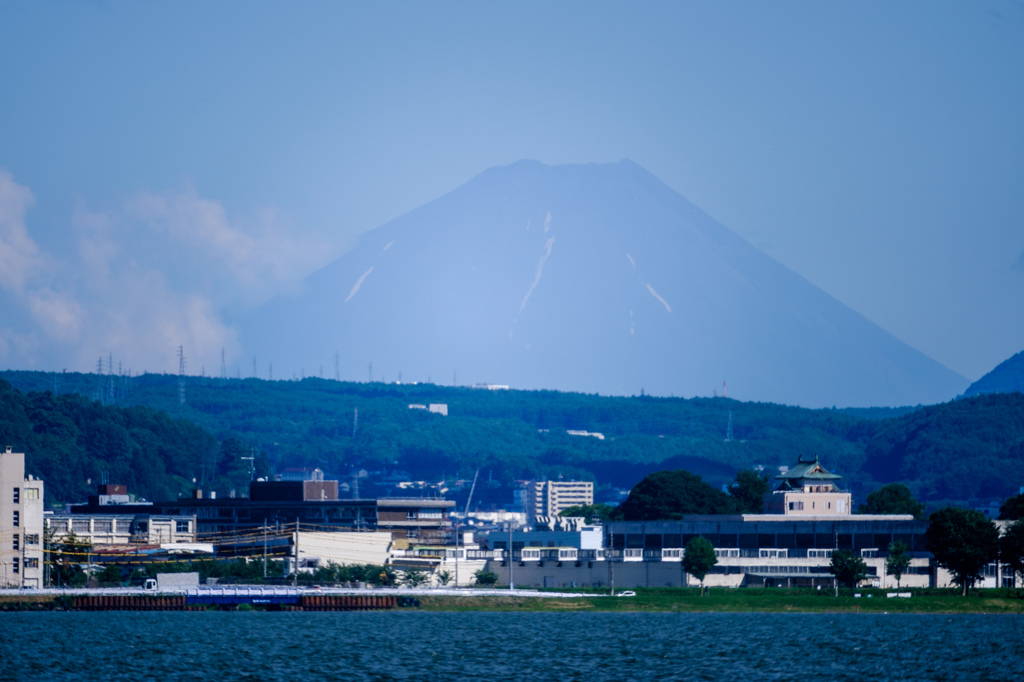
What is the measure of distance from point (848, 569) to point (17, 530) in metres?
69.1

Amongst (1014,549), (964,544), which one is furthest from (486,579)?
(1014,549)

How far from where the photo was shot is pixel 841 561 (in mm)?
137000

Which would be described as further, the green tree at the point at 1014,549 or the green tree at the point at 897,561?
the green tree at the point at 897,561

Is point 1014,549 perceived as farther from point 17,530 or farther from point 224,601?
point 17,530

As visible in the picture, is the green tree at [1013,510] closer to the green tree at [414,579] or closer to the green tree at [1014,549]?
the green tree at [1014,549]

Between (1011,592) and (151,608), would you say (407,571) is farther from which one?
(1011,592)

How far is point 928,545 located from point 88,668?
85.4 metres

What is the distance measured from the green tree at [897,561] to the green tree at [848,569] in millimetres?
4233

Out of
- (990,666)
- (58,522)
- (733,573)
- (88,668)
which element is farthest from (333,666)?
(58,522)

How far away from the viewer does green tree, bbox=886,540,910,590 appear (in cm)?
14138

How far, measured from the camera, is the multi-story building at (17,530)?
134000 millimetres

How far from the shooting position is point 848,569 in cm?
13600

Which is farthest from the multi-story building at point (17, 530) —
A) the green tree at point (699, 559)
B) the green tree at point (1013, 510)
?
the green tree at point (1013, 510)

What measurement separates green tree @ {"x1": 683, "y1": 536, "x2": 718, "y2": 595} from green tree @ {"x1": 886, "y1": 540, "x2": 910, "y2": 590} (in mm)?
15551
